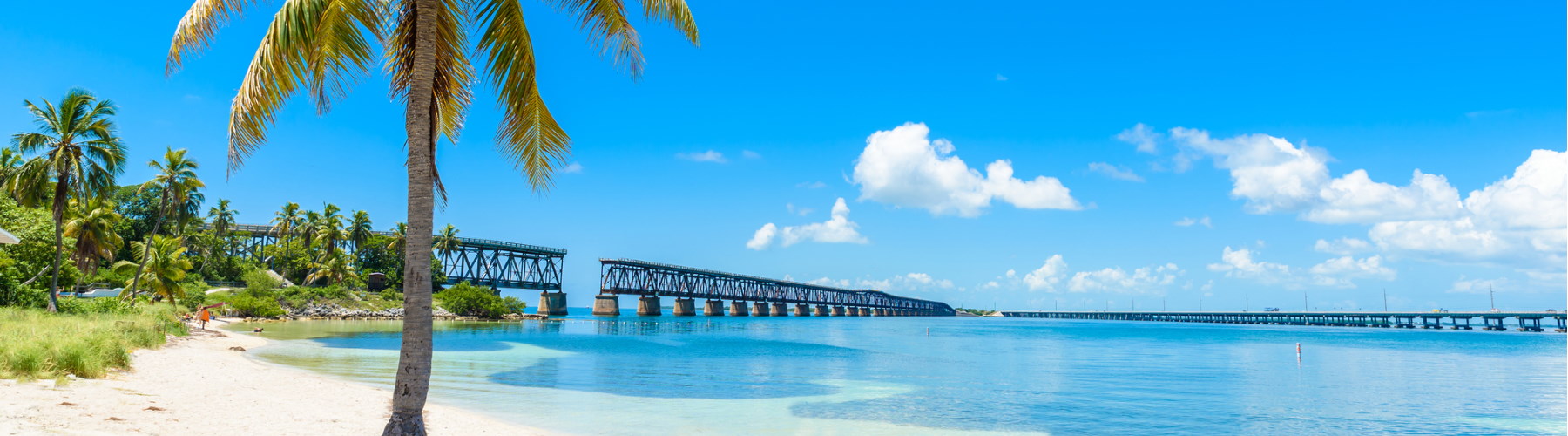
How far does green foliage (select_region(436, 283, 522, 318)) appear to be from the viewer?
91.4 m

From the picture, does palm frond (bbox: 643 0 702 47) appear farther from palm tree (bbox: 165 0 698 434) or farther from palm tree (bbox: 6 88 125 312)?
palm tree (bbox: 6 88 125 312)

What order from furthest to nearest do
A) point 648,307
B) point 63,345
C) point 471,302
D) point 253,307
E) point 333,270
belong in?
point 648,307 → point 471,302 → point 333,270 → point 253,307 → point 63,345

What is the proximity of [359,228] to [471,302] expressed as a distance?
1562 cm

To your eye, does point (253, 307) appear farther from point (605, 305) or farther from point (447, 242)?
point (605, 305)

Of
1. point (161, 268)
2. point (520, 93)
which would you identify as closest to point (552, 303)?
point (161, 268)

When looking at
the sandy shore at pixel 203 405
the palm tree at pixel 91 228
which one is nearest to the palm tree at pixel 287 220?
the palm tree at pixel 91 228

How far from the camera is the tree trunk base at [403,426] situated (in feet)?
30.1

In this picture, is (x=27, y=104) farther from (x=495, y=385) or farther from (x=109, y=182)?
(x=495, y=385)

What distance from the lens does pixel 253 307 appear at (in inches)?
2569

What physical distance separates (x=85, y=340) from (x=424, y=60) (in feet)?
42.9

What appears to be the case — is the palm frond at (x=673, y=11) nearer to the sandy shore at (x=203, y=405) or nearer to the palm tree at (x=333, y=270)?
the sandy shore at (x=203, y=405)

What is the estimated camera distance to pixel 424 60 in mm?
9617

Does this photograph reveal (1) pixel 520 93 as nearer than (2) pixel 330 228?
Yes

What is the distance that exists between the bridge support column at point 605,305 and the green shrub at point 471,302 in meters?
54.5
